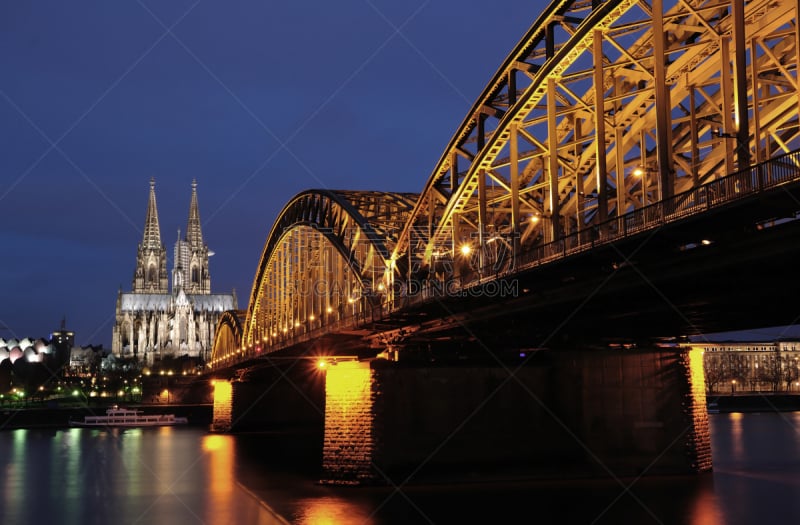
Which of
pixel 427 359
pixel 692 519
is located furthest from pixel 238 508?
pixel 692 519

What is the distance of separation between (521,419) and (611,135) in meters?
14.1

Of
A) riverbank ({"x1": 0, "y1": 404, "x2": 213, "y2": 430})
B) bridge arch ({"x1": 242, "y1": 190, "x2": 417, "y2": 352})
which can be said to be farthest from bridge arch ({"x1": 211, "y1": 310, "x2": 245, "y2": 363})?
bridge arch ({"x1": 242, "y1": 190, "x2": 417, "y2": 352})

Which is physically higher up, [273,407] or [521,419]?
[273,407]

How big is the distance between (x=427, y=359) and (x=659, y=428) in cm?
1179

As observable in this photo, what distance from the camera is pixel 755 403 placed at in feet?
572

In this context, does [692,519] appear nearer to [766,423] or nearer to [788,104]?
[788,104]

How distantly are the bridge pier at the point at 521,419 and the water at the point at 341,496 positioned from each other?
1.11 m

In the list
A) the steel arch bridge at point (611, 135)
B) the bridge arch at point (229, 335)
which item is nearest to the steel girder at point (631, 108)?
the steel arch bridge at point (611, 135)

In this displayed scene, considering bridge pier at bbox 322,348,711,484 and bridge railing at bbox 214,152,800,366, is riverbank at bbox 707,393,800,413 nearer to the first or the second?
bridge pier at bbox 322,348,711,484

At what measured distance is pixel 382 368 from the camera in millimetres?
49062

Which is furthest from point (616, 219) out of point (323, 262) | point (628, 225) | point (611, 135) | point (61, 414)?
point (61, 414)

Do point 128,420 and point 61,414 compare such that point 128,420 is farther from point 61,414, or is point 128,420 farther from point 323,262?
point 323,262

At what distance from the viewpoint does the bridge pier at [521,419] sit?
157 feet

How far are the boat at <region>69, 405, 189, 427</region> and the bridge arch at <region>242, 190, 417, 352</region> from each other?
21.4m
